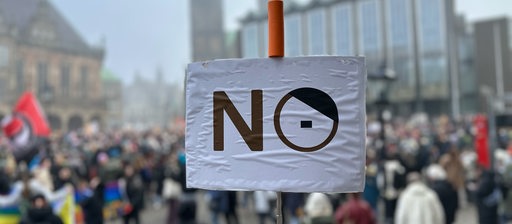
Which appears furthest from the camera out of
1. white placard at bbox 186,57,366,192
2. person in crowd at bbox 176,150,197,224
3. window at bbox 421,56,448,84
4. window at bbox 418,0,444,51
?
window at bbox 421,56,448,84

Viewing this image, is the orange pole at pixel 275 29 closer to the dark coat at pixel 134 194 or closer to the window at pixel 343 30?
the dark coat at pixel 134 194

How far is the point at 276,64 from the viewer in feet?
8.60

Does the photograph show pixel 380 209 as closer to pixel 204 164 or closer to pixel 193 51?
pixel 204 164

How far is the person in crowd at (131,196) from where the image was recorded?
385 inches

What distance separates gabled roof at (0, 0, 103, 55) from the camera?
174 feet

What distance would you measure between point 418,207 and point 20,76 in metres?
52.1

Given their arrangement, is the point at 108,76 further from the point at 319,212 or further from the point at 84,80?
the point at 319,212

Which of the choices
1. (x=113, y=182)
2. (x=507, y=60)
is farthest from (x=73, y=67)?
(x=113, y=182)

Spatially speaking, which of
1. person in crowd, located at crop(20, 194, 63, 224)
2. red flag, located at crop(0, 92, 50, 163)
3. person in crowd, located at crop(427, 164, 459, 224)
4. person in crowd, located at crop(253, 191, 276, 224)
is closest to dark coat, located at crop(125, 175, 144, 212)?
red flag, located at crop(0, 92, 50, 163)

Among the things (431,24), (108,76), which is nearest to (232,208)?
(431,24)

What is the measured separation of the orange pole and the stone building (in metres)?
50.5

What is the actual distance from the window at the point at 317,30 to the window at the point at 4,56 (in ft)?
101

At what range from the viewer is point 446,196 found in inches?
327

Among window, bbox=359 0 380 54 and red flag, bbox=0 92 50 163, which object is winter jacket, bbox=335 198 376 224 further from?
window, bbox=359 0 380 54
